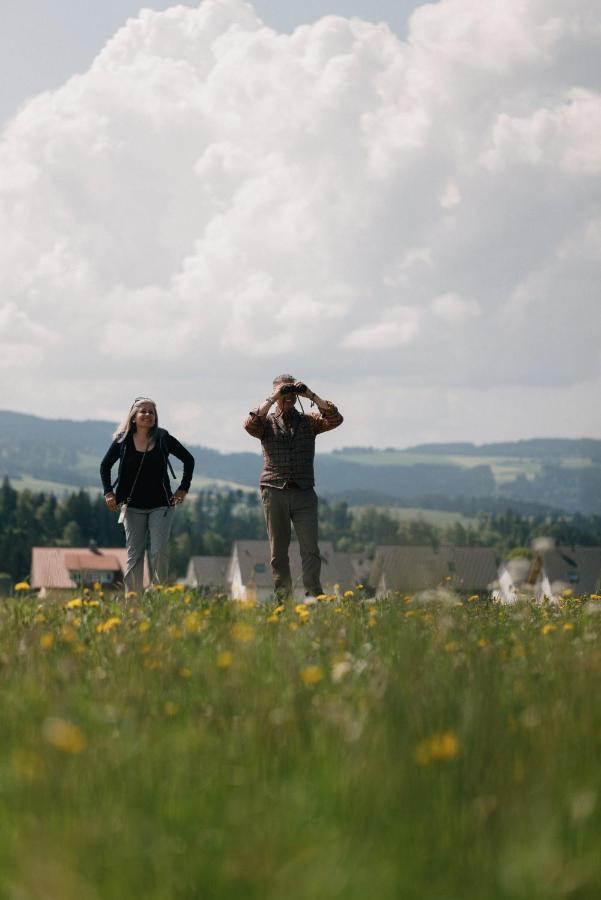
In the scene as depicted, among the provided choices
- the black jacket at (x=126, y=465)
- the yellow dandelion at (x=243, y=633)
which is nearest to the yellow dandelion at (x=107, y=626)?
the yellow dandelion at (x=243, y=633)

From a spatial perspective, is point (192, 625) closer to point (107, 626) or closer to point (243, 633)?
point (107, 626)

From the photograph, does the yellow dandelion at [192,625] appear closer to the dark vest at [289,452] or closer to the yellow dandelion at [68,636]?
the yellow dandelion at [68,636]

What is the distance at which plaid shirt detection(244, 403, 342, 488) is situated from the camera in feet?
40.6

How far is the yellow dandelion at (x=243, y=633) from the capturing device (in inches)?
234

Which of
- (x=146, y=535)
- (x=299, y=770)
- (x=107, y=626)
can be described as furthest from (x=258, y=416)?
(x=299, y=770)

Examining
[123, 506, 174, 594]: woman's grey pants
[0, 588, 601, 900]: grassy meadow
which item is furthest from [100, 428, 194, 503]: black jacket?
[0, 588, 601, 900]: grassy meadow

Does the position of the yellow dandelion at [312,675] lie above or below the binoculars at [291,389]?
below

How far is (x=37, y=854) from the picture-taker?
10.4 feet

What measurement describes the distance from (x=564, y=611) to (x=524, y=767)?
561 centimetres

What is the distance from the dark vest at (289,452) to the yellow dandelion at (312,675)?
23.2 feet

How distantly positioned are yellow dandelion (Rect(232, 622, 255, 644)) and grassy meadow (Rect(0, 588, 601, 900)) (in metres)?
0.02

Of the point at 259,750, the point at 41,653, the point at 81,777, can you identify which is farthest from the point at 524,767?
the point at 41,653

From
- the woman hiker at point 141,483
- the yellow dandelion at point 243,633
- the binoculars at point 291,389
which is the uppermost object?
the binoculars at point 291,389

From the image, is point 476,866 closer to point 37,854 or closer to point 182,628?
point 37,854
